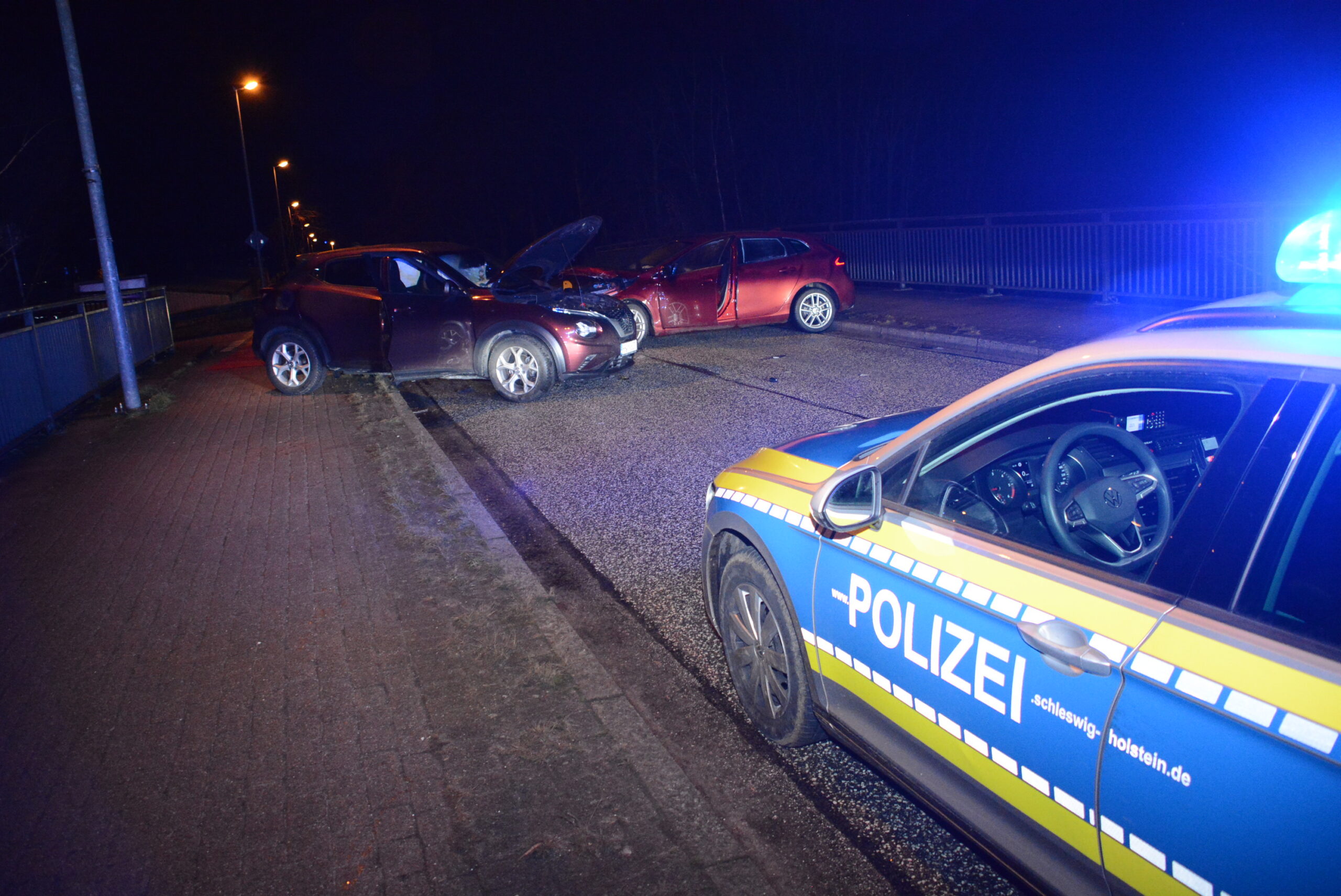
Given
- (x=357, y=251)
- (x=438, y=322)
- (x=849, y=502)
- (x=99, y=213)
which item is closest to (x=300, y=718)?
(x=849, y=502)

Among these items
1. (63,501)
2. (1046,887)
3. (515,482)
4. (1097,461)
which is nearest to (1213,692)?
(1046,887)

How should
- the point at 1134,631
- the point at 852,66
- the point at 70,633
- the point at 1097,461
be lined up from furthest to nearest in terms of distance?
the point at 852,66 → the point at 70,633 → the point at 1097,461 → the point at 1134,631

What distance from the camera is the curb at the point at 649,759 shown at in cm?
279

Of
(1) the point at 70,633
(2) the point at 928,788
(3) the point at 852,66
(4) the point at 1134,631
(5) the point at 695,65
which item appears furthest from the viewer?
(5) the point at 695,65

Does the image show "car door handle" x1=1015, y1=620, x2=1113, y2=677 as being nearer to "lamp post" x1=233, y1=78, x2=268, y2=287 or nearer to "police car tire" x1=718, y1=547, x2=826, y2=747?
"police car tire" x1=718, y1=547, x2=826, y2=747

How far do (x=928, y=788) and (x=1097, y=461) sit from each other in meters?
1.23

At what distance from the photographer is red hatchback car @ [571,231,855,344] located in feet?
45.4

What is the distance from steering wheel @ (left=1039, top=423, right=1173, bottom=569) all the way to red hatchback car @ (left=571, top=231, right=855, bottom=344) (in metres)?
11.3

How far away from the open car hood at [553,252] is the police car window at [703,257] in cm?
221

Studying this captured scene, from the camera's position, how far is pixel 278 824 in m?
3.12

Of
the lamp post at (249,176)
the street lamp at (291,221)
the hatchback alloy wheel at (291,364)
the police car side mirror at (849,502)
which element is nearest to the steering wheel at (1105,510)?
the police car side mirror at (849,502)

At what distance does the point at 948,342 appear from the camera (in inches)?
517

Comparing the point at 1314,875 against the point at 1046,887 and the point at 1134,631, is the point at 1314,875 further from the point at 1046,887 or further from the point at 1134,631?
→ the point at 1046,887

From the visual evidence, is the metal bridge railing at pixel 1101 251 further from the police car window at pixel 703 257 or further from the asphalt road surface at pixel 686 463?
the police car window at pixel 703 257
